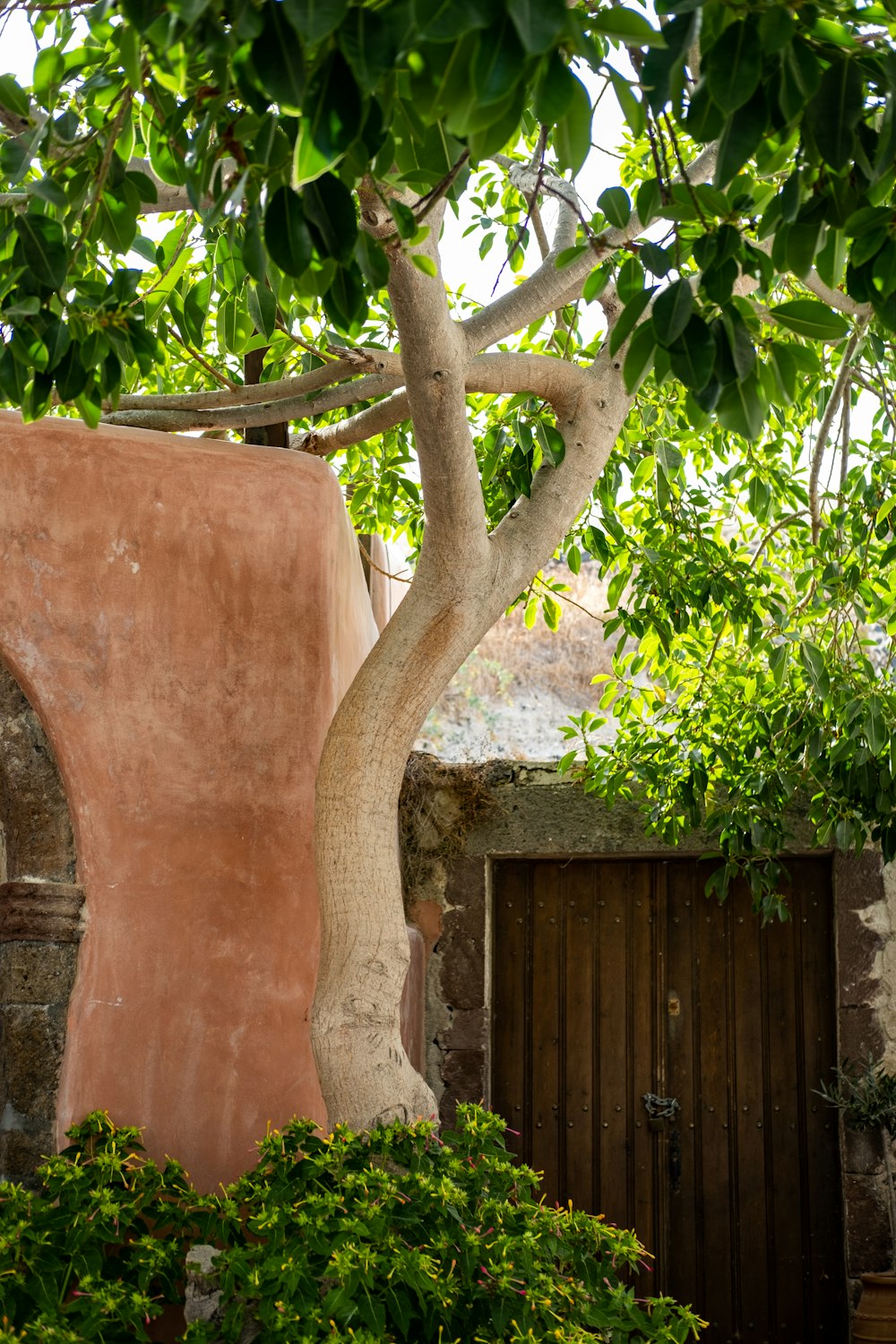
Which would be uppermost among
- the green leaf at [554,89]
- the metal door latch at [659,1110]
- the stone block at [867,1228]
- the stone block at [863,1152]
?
the green leaf at [554,89]

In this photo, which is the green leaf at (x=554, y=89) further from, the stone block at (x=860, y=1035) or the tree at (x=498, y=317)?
the stone block at (x=860, y=1035)

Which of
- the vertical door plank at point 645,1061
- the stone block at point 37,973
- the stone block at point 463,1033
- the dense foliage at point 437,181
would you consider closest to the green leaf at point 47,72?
the dense foliage at point 437,181

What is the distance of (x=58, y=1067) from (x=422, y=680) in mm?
1350

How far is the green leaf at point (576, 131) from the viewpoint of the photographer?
1.52 meters

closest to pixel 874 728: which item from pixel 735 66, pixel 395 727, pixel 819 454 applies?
pixel 819 454

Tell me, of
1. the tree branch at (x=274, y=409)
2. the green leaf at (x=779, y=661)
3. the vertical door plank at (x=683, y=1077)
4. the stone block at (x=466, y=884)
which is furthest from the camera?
the stone block at (x=466, y=884)

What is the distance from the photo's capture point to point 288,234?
59.9 inches

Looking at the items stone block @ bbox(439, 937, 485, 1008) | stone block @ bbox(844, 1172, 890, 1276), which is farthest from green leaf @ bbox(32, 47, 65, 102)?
stone block @ bbox(844, 1172, 890, 1276)

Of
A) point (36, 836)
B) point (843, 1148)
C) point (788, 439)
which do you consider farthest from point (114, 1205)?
point (788, 439)

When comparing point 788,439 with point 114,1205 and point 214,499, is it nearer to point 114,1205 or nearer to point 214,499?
point 214,499

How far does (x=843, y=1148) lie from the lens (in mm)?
4941

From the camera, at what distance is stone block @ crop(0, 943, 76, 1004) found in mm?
3123

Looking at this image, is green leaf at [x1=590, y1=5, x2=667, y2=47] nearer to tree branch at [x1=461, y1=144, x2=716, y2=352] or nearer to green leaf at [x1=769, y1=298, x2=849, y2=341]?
green leaf at [x1=769, y1=298, x2=849, y2=341]

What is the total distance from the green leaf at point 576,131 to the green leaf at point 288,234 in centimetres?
34
